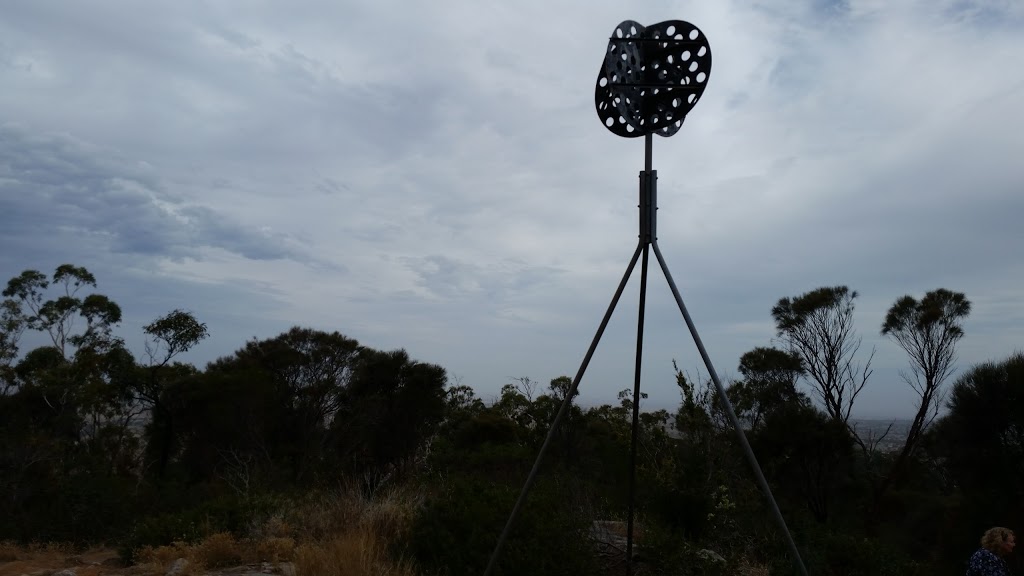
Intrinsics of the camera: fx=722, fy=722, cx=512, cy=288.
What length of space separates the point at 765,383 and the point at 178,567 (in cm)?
2039

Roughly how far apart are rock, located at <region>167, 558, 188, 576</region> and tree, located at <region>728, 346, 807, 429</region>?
15.8 metres

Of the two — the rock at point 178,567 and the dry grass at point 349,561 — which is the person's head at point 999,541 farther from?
the rock at point 178,567

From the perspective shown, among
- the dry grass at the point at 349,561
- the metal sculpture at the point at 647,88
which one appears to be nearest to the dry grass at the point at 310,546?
the dry grass at the point at 349,561

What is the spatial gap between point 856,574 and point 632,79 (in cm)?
496

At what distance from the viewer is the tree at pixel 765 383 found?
20092 mm

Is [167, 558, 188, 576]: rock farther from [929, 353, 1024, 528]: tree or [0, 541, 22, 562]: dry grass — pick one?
[929, 353, 1024, 528]: tree

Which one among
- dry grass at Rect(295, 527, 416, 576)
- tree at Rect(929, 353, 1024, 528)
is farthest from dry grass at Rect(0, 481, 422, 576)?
tree at Rect(929, 353, 1024, 528)

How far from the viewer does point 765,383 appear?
22.9 m

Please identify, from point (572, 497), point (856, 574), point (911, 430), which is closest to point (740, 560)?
point (856, 574)

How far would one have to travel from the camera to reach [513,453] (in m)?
16.8

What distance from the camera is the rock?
5.44 m

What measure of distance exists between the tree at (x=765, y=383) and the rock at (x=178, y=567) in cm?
1577

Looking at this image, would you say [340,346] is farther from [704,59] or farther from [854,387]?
[704,59]

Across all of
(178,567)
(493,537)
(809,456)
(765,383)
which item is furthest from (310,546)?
(765,383)
